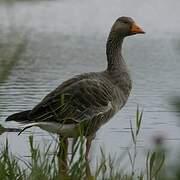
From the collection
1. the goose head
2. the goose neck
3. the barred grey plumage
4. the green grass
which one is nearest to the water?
the barred grey plumage

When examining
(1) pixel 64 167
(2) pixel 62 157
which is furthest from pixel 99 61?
(1) pixel 64 167

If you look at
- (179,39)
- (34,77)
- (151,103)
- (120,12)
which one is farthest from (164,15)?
(179,39)

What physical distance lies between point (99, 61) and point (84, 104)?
5.99 m

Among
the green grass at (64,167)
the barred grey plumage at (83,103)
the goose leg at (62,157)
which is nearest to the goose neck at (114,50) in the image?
the barred grey plumage at (83,103)

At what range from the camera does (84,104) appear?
688cm

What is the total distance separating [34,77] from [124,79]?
3.95 m

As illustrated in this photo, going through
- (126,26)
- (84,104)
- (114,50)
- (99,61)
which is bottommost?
(99,61)

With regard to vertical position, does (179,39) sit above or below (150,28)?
above

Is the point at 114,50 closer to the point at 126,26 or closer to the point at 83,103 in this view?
the point at 126,26

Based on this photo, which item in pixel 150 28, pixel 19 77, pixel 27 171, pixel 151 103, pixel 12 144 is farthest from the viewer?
pixel 150 28

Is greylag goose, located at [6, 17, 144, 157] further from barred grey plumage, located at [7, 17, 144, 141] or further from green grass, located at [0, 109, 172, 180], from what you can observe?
green grass, located at [0, 109, 172, 180]

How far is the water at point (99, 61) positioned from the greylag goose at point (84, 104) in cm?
28

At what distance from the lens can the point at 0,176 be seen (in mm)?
4359

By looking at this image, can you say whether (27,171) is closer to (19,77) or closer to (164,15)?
(19,77)
